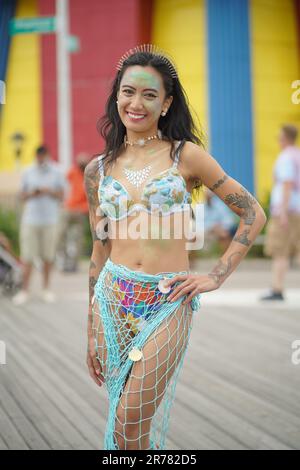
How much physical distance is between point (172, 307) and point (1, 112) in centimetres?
1898

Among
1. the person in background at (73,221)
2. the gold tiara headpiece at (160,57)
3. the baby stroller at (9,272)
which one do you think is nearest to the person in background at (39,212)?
the baby stroller at (9,272)

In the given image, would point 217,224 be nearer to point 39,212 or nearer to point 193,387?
point 39,212

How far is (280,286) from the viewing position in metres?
9.20

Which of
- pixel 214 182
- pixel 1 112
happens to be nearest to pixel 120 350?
pixel 214 182

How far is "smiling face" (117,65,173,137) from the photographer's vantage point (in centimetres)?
293

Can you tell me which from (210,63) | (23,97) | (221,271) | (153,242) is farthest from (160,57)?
(23,97)

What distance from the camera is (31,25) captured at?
12.0m

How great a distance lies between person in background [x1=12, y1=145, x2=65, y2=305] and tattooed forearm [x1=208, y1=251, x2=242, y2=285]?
660 cm

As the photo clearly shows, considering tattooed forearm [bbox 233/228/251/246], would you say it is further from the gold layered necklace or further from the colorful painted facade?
the colorful painted facade

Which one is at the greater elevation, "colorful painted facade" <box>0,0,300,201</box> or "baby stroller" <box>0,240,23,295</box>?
"colorful painted facade" <box>0,0,300,201</box>

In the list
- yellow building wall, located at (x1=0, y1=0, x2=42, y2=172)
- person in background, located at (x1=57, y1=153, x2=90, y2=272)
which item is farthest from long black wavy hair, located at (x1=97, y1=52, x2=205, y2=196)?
yellow building wall, located at (x1=0, y1=0, x2=42, y2=172)

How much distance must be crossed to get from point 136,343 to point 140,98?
94 centimetres

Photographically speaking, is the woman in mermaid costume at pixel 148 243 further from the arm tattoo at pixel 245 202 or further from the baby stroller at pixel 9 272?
the baby stroller at pixel 9 272
